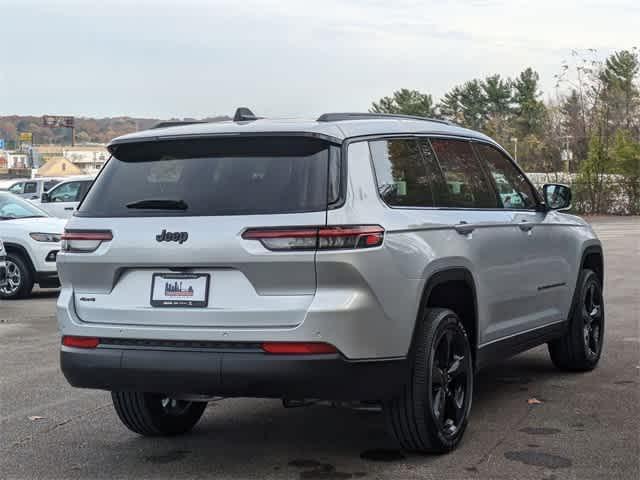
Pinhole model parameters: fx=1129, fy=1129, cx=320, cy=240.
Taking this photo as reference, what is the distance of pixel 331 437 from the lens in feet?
21.6

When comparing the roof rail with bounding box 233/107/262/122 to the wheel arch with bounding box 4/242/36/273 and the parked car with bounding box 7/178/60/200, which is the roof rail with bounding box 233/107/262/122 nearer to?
the wheel arch with bounding box 4/242/36/273

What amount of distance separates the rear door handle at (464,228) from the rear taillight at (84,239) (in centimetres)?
195

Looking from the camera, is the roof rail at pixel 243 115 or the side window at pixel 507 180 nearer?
the roof rail at pixel 243 115

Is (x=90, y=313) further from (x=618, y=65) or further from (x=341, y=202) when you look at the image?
(x=618, y=65)

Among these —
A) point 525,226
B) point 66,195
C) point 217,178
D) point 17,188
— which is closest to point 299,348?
point 217,178

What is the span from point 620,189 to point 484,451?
3933 centimetres

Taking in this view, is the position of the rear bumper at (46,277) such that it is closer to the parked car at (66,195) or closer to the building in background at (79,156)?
the parked car at (66,195)

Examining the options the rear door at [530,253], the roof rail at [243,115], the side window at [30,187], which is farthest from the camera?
the side window at [30,187]

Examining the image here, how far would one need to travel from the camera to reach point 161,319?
18.1 ft

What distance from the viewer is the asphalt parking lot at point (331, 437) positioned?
19.1 ft

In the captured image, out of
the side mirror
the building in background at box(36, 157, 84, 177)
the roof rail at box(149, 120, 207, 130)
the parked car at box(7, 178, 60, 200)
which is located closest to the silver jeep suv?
the roof rail at box(149, 120, 207, 130)

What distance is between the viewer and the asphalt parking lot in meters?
5.83

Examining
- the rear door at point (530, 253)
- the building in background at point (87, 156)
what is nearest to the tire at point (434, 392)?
the rear door at point (530, 253)

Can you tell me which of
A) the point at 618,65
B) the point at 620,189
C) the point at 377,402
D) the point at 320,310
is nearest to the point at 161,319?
the point at 320,310
